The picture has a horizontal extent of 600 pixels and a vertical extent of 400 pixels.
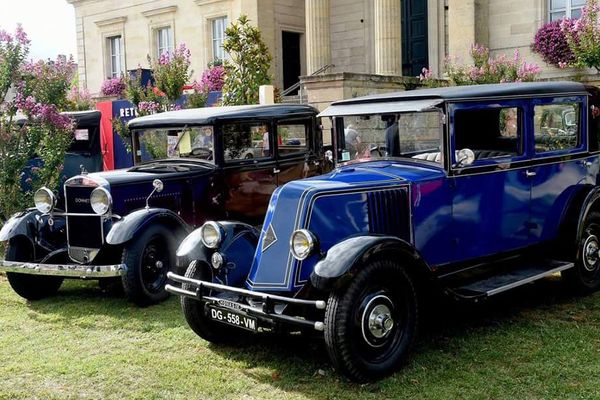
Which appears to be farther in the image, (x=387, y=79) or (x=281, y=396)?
(x=387, y=79)

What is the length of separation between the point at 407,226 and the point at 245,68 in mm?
8432

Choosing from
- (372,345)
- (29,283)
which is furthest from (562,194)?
(29,283)

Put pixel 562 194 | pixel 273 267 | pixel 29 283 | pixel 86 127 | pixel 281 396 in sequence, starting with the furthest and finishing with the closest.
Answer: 1. pixel 86 127
2. pixel 29 283
3. pixel 562 194
4. pixel 273 267
5. pixel 281 396

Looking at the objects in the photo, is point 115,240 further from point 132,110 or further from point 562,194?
point 132,110

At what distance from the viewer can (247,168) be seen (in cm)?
753

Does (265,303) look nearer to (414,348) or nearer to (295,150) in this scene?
(414,348)

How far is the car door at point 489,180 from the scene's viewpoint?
17.4 ft

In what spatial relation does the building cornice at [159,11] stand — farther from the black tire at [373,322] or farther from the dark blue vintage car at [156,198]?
the black tire at [373,322]

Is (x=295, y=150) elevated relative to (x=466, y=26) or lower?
lower

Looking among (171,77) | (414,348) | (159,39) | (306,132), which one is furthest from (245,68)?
(159,39)

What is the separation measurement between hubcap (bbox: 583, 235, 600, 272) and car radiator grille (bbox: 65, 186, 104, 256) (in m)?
4.75

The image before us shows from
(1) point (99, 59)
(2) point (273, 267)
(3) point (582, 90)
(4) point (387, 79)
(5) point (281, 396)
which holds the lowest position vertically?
(5) point (281, 396)

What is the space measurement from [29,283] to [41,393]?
284 cm

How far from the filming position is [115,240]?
620 centimetres
